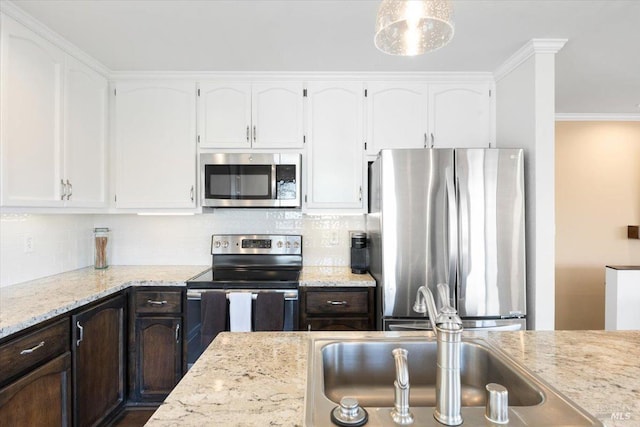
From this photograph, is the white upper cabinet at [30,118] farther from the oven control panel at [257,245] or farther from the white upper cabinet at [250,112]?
the oven control panel at [257,245]

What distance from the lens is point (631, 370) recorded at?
980 mm

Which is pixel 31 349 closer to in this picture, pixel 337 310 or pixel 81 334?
pixel 81 334

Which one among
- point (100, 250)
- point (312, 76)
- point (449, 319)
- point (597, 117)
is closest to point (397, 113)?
point (312, 76)

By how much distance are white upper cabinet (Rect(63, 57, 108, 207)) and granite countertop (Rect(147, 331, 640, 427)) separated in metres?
1.77

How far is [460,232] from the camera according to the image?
6.91 feet

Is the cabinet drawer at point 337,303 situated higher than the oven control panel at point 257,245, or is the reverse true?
the oven control panel at point 257,245

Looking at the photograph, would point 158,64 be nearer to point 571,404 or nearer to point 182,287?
point 182,287

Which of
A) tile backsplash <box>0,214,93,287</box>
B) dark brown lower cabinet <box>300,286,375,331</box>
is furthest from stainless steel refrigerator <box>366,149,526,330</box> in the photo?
tile backsplash <box>0,214,93,287</box>

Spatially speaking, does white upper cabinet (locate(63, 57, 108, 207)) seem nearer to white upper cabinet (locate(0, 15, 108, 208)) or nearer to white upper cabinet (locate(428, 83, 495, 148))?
white upper cabinet (locate(0, 15, 108, 208))

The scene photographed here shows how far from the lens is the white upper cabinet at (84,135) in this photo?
224cm

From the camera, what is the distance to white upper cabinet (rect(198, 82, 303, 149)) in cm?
268

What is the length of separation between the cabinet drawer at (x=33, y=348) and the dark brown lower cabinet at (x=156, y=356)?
591 millimetres

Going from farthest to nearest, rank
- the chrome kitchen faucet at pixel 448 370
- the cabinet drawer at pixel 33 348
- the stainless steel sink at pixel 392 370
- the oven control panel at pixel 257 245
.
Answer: the oven control panel at pixel 257 245 → the cabinet drawer at pixel 33 348 → the stainless steel sink at pixel 392 370 → the chrome kitchen faucet at pixel 448 370

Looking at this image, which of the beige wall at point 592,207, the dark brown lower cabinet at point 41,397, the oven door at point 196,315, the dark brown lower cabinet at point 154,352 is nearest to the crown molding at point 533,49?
the beige wall at point 592,207
